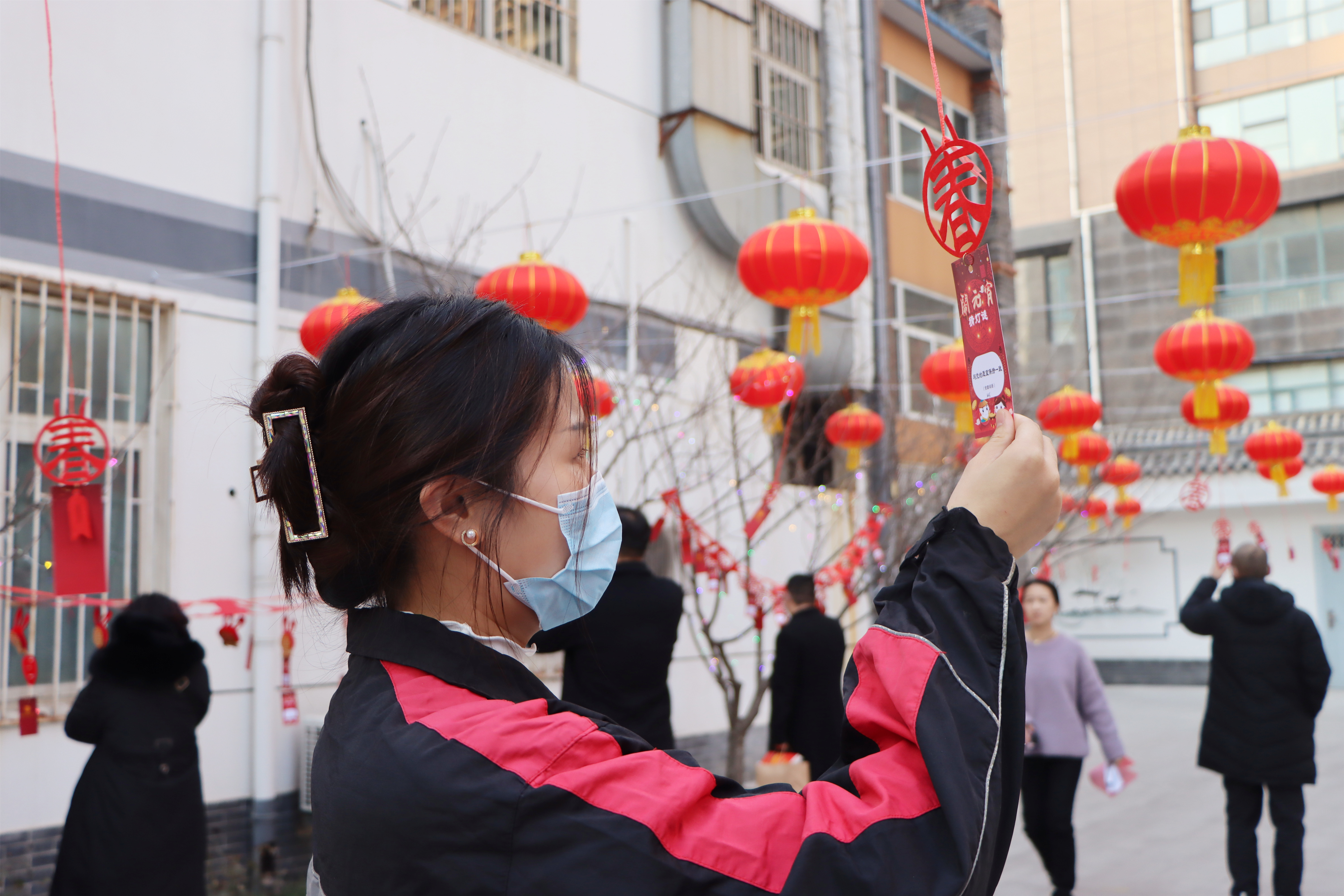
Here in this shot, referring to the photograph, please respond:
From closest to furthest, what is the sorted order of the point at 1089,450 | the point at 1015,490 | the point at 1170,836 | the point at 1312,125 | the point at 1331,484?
the point at 1015,490
the point at 1170,836
the point at 1089,450
the point at 1331,484
the point at 1312,125

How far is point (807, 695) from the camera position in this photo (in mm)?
6531

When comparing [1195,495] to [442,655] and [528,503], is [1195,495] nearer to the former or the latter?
[528,503]

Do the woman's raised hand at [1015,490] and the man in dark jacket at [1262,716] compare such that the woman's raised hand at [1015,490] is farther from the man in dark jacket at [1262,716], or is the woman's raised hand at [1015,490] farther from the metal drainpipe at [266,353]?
the metal drainpipe at [266,353]

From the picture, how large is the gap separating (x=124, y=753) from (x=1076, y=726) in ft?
15.4

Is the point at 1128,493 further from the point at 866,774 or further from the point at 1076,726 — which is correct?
the point at 866,774

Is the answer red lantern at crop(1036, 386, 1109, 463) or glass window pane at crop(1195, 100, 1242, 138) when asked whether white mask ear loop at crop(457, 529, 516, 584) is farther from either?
glass window pane at crop(1195, 100, 1242, 138)

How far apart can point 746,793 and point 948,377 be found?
21.0 ft

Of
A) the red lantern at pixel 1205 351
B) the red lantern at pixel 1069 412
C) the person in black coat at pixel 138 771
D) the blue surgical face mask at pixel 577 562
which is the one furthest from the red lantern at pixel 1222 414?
the blue surgical face mask at pixel 577 562

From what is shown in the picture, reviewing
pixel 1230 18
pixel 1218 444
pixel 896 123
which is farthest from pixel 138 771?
pixel 1230 18

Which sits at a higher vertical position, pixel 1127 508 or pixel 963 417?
pixel 963 417

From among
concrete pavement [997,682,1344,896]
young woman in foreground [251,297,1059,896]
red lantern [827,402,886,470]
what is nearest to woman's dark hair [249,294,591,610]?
young woman in foreground [251,297,1059,896]

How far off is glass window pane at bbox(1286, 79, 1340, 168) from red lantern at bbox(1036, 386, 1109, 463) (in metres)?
16.5

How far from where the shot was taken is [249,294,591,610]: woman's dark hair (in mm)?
1182

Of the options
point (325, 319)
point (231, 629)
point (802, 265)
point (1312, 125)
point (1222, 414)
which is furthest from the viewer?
point (1312, 125)
